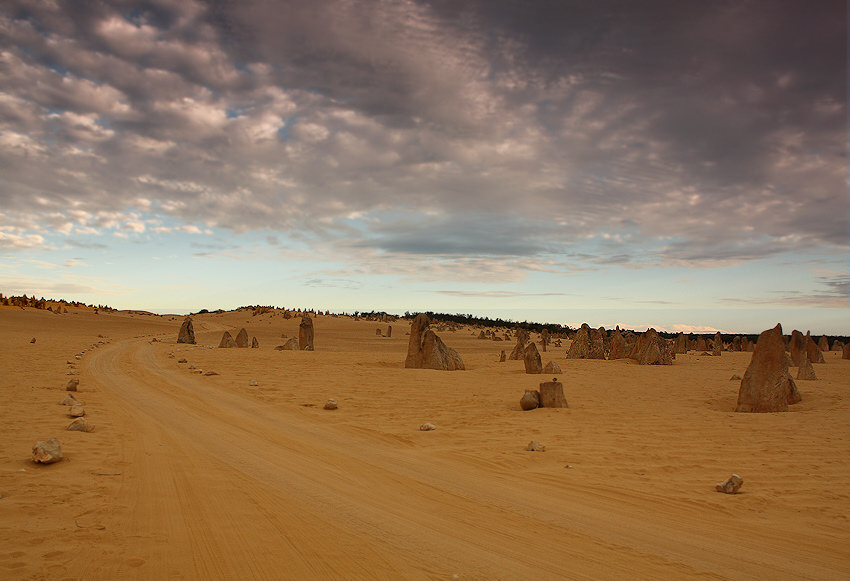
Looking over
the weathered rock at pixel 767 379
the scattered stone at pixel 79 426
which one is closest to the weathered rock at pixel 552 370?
the weathered rock at pixel 767 379

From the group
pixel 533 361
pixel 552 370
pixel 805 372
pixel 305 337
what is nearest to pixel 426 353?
pixel 533 361

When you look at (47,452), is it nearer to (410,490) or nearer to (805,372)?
(410,490)

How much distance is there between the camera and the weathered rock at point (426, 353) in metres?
18.0

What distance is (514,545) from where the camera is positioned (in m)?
3.68

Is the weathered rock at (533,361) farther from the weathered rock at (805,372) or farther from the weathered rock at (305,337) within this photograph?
the weathered rock at (305,337)

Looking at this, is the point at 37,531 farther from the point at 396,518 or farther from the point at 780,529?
the point at 780,529

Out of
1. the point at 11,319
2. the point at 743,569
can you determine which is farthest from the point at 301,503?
the point at 11,319

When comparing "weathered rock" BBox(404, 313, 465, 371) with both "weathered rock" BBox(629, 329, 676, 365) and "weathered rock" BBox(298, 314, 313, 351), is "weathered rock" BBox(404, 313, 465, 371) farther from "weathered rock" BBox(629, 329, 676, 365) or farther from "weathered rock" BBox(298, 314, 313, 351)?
"weathered rock" BBox(298, 314, 313, 351)

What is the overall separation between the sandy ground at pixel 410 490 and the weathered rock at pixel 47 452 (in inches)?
4.3

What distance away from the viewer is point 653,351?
22469mm

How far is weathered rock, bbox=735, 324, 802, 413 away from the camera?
10.3 meters

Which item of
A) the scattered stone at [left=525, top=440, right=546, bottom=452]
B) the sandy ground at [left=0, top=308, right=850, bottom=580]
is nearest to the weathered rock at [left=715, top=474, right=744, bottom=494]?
the sandy ground at [left=0, top=308, right=850, bottom=580]

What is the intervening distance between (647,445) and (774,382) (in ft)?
18.3

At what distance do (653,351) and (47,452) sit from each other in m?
23.0
